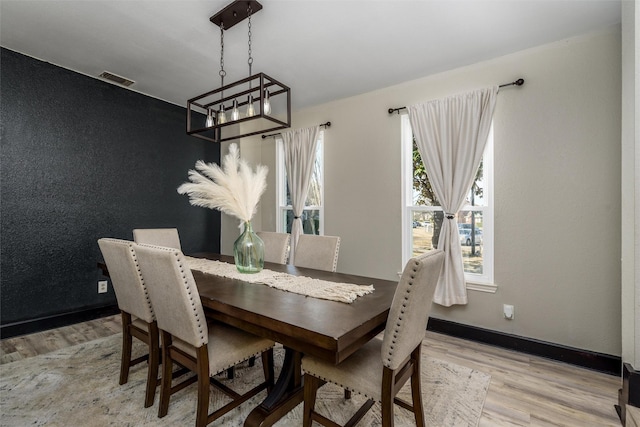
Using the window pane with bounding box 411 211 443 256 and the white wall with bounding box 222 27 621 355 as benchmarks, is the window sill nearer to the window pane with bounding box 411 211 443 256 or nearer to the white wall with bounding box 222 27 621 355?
the white wall with bounding box 222 27 621 355

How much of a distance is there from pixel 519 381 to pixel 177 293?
229 cm

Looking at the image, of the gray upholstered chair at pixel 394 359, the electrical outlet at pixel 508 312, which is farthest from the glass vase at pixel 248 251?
the electrical outlet at pixel 508 312

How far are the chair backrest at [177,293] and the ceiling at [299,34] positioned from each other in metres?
1.67

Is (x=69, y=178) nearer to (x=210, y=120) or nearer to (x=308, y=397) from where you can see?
(x=210, y=120)

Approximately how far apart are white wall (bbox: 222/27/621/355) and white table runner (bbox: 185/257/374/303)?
5.29ft

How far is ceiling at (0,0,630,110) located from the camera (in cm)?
205

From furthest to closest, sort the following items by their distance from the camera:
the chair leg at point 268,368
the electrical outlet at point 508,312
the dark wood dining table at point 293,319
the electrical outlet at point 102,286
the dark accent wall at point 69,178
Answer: the electrical outlet at point 102,286, the dark accent wall at point 69,178, the electrical outlet at point 508,312, the chair leg at point 268,368, the dark wood dining table at point 293,319

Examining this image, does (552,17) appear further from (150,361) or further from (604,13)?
(150,361)

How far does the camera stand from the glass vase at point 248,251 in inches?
81.7

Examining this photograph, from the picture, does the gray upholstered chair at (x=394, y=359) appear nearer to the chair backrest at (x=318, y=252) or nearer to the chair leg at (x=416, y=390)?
the chair leg at (x=416, y=390)

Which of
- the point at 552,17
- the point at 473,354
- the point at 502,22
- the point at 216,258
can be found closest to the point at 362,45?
the point at 502,22

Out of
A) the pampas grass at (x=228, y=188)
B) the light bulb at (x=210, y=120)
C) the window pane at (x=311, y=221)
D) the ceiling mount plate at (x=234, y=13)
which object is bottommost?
the window pane at (x=311, y=221)

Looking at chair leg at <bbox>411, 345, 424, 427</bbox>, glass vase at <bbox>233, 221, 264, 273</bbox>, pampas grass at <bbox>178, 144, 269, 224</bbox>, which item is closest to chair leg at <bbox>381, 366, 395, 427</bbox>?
chair leg at <bbox>411, 345, 424, 427</bbox>

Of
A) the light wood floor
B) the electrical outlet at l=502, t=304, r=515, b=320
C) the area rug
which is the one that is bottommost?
the light wood floor
